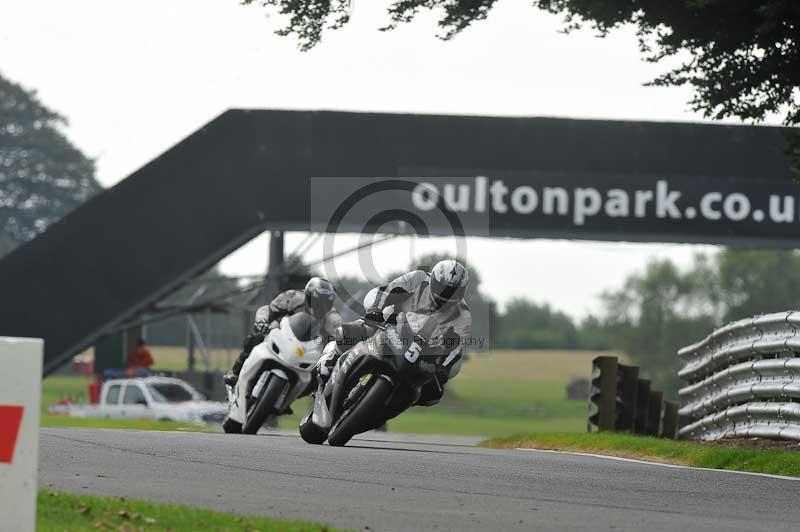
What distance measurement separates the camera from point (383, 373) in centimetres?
1409

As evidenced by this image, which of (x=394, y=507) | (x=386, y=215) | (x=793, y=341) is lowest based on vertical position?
(x=394, y=507)

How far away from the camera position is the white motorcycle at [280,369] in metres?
16.3

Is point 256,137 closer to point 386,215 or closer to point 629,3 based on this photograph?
point 386,215

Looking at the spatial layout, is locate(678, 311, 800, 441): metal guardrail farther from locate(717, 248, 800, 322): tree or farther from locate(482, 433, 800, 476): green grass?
locate(717, 248, 800, 322): tree

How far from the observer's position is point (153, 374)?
35.6 m

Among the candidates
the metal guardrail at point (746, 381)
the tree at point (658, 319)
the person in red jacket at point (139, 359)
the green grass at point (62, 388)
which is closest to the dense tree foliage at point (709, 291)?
the tree at point (658, 319)

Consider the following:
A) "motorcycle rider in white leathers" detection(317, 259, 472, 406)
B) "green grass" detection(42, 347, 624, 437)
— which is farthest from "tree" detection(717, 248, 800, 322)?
"motorcycle rider in white leathers" detection(317, 259, 472, 406)

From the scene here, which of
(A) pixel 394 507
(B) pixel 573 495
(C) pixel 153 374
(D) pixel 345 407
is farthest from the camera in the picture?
(C) pixel 153 374

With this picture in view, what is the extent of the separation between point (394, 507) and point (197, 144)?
21.0m

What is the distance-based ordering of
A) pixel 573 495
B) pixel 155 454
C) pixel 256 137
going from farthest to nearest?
pixel 256 137, pixel 155 454, pixel 573 495

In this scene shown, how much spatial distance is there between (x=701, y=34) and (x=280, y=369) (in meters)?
5.32

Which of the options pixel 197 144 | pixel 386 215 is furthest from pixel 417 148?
pixel 197 144

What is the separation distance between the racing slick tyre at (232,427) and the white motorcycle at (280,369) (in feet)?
0.68

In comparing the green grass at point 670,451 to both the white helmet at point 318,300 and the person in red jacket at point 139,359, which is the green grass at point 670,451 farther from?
the person in red jacket at point 139,359
